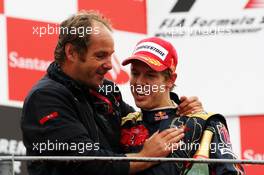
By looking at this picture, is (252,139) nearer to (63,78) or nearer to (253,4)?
(253,4)

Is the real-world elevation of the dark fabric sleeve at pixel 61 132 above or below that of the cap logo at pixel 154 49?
below

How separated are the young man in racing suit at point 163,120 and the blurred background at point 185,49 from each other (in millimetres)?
2257

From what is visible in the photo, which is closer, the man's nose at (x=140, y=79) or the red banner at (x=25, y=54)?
the man's nose at (x=140, y=79)

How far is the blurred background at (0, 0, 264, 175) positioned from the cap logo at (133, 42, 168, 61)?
7.24 feet

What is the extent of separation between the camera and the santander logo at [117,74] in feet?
20.8

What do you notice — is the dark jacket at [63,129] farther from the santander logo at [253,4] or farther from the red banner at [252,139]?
the santander logo at [253,4]

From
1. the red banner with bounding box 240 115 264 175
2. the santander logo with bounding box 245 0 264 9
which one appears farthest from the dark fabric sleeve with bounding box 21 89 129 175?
the santander logo with bounding box 245 0 264 9

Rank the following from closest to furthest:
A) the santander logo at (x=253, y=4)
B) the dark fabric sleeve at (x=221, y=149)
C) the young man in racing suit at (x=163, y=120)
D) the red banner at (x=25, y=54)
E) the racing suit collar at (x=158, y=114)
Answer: the dark fabric sleeve at (x=221, y=149)
the young man in racing suit at (x=163, y=120)
the racing suit collar at (x=158, y=114)
the red banner at (x=25, y=54)
the santander logo at (x=253, y=4)

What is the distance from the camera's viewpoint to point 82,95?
396 centimetres

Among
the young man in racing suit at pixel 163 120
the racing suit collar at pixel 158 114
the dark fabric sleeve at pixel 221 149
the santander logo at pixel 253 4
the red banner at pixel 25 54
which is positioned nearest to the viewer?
the dark fabric sleeve at pixel 221 149

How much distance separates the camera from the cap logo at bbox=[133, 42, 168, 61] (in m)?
3.99

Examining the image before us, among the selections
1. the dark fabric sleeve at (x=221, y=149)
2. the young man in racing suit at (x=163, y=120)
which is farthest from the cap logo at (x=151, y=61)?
the dark fabric sleeve at (x=221, y=149)

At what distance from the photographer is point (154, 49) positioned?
158 inches

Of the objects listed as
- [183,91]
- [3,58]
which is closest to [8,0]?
[3,58]
